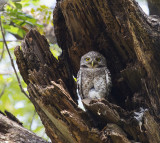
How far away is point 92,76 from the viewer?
4219mm

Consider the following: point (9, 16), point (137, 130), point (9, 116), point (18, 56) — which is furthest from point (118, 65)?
point (9, 16)

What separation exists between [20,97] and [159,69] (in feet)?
14.8

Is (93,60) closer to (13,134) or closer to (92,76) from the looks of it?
(92,76)

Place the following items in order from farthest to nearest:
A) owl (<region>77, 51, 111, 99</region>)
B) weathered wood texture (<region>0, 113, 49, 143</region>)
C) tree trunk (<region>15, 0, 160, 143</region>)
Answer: owl (<region>77, 51, 111, 99</region>), weathered wood texture (<region>0, 113, 49, 143</region>), tree trunk (<region>15, 0, 160, 143</region>)

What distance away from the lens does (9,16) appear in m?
4.75

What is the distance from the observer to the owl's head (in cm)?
409

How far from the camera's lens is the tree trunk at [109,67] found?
9.24 feet

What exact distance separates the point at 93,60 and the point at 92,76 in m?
0.32

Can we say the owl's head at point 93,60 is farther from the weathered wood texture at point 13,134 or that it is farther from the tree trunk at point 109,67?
the weathered wood texture at point 13,134

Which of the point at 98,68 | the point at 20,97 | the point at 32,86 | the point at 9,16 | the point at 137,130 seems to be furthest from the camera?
the point at 20,97

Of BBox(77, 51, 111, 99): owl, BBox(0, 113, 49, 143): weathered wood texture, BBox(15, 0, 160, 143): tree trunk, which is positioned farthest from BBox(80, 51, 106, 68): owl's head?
BBox(0, 113, 49, 143): weathered wood texture

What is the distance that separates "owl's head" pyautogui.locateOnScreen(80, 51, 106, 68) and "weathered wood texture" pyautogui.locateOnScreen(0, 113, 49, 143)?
1550 millimetres

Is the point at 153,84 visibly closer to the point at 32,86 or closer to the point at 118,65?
the point at 118,65

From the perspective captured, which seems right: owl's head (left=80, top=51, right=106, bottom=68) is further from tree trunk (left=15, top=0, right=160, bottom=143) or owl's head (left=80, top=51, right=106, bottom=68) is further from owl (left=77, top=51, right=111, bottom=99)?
tree trunk (left=15, top=0, right=160, bottom=143)
